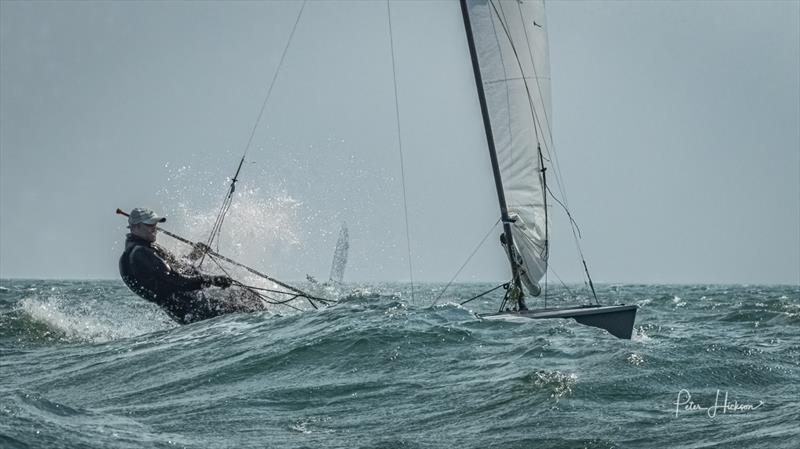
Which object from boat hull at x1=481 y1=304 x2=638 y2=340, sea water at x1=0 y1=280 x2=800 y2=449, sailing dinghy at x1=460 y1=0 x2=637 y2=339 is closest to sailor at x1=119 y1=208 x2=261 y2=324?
sea water at x1=0 y1=280 x2=800 y2=449

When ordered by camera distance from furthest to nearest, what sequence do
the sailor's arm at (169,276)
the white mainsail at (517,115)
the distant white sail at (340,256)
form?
the distant white sail at (340,256) → the white mainsail at (517,115) → the sailor's arm at (169,276)

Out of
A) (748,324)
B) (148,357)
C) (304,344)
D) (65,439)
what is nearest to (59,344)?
(148,357)

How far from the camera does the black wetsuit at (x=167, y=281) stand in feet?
56.5

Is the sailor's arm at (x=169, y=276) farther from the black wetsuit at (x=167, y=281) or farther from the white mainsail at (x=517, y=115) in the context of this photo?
the white mainsail at (x=517, y=115)

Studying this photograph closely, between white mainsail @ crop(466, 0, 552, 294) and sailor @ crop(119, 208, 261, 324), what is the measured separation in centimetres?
531

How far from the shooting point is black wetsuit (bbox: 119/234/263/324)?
1723 centimetres

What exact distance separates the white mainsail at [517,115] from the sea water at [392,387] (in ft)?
10.8

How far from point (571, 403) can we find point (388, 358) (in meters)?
3.01

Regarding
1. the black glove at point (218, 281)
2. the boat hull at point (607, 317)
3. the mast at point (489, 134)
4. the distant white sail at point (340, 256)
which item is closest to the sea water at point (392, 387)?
the boat hull at point (607, 317)

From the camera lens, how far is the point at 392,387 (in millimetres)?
10242

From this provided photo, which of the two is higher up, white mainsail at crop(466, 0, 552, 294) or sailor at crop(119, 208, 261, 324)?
white mainsail at crop(466, 0, 552, 294)

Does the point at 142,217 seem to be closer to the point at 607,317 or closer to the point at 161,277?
the point at 161,277

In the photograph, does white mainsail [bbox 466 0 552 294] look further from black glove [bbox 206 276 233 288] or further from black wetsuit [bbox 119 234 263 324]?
black wetsuit [bbox 119 234 263 324]

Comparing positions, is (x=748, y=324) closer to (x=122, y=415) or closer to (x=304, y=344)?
(x=304, y=344)
